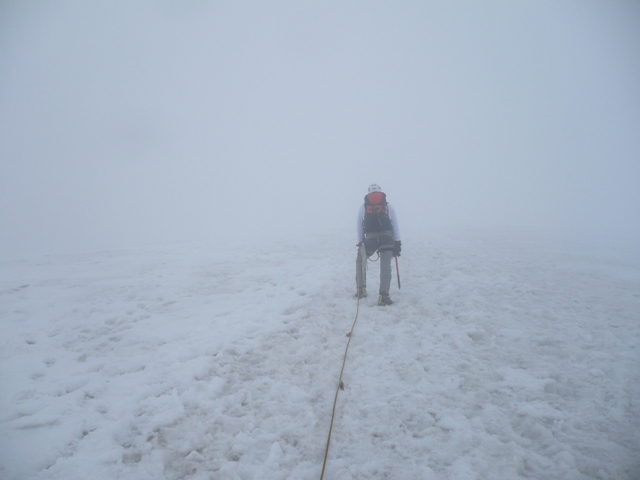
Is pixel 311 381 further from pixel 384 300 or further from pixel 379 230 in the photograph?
pixel 379 230

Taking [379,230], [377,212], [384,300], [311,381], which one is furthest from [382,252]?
[311,381]

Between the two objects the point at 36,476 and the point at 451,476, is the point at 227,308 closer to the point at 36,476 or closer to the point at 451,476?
the point at 36,476

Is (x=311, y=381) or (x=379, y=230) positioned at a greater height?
(x=379, y=230)

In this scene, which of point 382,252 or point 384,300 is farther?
point 382,252

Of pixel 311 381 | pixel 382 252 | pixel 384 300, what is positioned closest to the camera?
pixel 311 381

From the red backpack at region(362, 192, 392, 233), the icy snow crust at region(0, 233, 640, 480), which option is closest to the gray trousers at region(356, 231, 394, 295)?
the red backpack at region(362, 192, 392, 233)

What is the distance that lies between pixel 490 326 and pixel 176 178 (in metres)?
132

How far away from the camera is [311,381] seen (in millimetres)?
4543

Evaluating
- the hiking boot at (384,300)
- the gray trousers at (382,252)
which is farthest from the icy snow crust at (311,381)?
the gray trousers at (382,252)

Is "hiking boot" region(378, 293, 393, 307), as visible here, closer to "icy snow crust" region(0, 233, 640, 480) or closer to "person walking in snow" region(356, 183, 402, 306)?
"icy snow crust" region(0, 233, 640, 480)

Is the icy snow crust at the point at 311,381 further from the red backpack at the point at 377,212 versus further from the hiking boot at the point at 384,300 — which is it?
the red backpack at the point at 377,212

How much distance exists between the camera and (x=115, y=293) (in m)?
7.91

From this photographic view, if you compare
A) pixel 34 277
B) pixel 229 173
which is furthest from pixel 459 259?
pixel 229 173

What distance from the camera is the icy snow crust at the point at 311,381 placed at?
3225 millimetres
